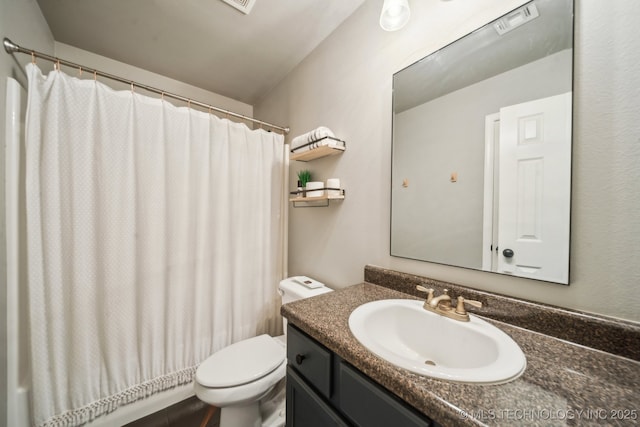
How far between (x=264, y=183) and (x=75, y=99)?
3.53 feet

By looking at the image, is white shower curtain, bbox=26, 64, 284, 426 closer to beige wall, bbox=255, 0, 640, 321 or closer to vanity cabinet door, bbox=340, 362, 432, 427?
beige wall, bbox=255, 0, 640, 321

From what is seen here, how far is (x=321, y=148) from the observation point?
1.28 meters

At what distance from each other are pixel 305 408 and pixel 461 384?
0.54 meters

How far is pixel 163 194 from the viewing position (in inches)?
51.7

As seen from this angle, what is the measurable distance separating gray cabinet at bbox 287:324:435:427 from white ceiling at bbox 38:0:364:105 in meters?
1.71

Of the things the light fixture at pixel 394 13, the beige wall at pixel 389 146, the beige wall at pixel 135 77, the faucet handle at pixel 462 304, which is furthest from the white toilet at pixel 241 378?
the beige wall at pixel 135 77

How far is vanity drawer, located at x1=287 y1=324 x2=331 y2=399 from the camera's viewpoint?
25.5 inches

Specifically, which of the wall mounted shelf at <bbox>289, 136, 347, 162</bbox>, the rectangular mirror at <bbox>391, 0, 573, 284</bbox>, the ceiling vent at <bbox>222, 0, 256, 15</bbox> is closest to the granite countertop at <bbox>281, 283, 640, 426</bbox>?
the rectangular mirror at <bbox>391, 0, 573, 284</bbox>

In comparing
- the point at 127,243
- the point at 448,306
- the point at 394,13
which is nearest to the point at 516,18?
the point at 394,13

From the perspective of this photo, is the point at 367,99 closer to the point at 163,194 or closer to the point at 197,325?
the point at 163,194

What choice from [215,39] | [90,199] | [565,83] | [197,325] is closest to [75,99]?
[90,199]

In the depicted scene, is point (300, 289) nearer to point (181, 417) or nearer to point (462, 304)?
point (462, 304)

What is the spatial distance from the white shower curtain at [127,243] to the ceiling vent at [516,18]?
4.83 feet

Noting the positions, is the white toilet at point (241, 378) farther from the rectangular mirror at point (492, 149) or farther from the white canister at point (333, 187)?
the rectangular mirror at point (492, 149)
